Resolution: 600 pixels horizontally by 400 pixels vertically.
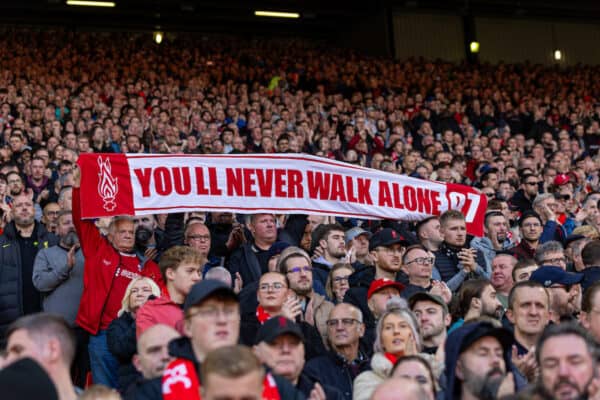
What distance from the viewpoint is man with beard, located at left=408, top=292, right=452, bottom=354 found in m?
5.85

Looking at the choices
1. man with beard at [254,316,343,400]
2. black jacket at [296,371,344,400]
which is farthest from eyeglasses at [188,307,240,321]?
black jacket at [296,371,344,400]

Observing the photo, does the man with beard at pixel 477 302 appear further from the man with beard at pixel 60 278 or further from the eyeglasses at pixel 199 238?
the man with beard at pixel 60 278

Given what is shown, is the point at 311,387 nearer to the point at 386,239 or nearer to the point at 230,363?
the point at 230,363

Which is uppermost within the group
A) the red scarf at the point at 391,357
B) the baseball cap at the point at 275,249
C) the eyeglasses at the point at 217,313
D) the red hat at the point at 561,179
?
→ the red hat at the point at 561,179

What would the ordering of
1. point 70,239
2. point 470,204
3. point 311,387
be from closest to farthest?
point 311,387 < point 70,239 < point 470,204

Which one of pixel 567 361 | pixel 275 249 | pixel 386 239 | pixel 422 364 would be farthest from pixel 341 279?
pixel 567 361

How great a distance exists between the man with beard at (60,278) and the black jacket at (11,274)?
0.89ft

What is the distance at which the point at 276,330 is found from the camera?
475 centimetres

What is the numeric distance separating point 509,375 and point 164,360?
1693 mm

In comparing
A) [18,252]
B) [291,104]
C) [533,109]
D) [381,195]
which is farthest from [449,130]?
[18,252]

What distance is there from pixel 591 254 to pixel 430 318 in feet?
5.87

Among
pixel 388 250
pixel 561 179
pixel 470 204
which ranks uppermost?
pixel 561 179

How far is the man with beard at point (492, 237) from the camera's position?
8586 mm

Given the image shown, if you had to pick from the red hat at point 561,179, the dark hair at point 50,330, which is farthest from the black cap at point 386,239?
the red hat at point 561,179
